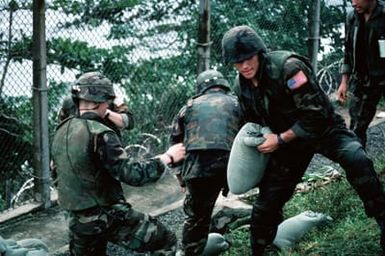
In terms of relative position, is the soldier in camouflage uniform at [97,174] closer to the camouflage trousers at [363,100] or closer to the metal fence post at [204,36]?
the camouflage trousers at [363,100]

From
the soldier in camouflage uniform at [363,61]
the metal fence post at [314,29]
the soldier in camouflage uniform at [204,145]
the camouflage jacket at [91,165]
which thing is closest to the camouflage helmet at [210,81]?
the soldier in camouflage uniform at [204,145]

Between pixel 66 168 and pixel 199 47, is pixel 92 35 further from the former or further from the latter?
pixel 66 168

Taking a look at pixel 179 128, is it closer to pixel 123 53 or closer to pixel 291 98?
pixel 291 98

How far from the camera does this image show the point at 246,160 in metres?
4.51

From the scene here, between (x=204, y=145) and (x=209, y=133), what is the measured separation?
9 centimetres

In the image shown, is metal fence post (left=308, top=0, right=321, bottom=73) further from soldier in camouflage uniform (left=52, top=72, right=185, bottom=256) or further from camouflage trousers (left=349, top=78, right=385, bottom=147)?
soldier in camouflage uniform (left=52, top=72, right=185, bottom=256)

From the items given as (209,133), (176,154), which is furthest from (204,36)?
(176,154)

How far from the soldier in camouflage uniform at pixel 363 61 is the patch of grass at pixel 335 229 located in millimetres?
599

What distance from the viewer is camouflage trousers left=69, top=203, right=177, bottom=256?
4.45m

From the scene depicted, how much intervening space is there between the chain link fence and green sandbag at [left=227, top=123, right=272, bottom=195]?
248cm

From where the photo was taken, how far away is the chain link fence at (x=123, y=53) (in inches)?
245

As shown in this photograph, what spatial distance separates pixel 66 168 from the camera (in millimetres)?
4371

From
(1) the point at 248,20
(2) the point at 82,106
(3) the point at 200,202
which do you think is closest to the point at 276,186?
(3) the point at 200,202

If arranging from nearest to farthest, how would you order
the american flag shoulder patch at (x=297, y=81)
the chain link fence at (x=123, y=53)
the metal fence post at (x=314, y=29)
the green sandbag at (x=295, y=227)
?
the american flag shoulder patch at (x=297, y=81) < the green sandbag at (x=295, y=227) < the chain link fence at (x=123, y=53) < the metal fence post at (x=314, y=29)
